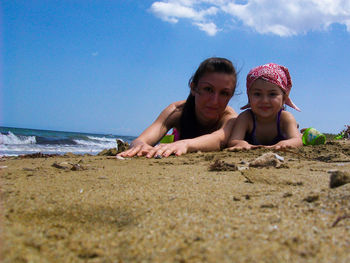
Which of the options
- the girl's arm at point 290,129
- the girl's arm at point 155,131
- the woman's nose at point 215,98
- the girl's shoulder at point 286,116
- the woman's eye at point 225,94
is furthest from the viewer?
the woman's eye at point 225,94

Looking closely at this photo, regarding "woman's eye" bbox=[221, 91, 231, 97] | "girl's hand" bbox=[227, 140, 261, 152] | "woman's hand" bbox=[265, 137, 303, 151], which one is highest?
"woman's eye" bbox=[221, 91, 231, 97]

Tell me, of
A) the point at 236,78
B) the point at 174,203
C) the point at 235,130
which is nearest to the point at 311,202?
the point at 174,203

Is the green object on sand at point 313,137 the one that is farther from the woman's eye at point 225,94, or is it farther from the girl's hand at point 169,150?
the girl's hand at point 169,150

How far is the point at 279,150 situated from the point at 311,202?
214 cm

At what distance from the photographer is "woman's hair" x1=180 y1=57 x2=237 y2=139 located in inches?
170

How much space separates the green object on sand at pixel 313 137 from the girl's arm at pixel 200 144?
3.56ft

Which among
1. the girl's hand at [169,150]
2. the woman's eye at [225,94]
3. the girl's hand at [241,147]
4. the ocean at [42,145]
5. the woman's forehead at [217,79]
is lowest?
the ocean at [42,145]

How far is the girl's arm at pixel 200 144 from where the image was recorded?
3.19m

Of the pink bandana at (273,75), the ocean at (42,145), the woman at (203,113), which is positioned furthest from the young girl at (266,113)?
the ocean at (42,145)

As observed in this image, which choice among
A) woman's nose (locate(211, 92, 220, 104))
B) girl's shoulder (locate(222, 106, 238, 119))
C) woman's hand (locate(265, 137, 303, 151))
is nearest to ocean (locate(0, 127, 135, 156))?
girl's shoulder (locate(222, 106, 238, 119))

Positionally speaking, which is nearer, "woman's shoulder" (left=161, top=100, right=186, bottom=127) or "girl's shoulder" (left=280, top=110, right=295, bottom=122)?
"girl's shoulder" (left=280, top=110, right=295, bottom=122)

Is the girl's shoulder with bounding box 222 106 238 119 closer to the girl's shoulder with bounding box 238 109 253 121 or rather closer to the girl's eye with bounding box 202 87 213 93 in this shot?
the girl's shoulder with bounding box 238 109 253 121

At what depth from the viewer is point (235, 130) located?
4.08 m

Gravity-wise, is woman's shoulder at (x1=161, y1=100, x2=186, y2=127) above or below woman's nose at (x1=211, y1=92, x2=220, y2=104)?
below
